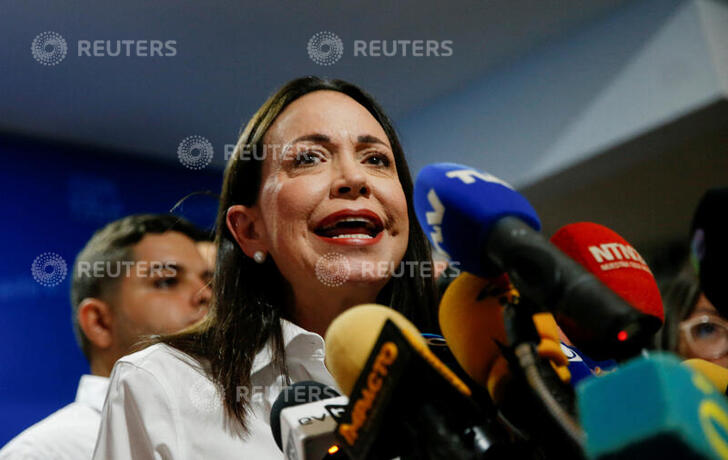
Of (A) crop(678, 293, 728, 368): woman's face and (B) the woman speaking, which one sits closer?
(B) the woman speaking

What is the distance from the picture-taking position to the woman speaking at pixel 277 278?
88cm

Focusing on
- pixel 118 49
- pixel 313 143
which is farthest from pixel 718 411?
pixel 118 49

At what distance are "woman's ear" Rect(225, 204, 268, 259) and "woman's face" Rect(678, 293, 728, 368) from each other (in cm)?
133

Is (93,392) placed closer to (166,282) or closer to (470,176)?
(166,282)

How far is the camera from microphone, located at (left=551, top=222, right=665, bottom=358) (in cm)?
61

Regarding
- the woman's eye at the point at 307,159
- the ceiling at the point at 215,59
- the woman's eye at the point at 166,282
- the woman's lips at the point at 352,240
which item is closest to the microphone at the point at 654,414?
the woman's lips at the point at 352,240

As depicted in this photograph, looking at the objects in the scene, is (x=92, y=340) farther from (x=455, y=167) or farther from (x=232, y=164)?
(x=455, y=167)

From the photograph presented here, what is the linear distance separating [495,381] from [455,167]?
15 centimetres

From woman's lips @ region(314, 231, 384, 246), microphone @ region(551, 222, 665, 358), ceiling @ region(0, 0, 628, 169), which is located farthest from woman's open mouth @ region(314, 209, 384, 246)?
ceiling @ region(0, 0, 628, 169)

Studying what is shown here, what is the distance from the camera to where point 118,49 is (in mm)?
2533

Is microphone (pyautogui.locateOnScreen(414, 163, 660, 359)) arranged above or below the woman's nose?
below

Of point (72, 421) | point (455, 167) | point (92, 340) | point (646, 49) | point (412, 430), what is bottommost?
point (72, 421)

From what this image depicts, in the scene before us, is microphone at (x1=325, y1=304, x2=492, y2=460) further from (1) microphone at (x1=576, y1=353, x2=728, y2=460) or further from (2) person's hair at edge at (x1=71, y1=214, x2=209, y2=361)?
(2) person's hair at edge at (x1=71, y1=214, x2=209, y2=361)

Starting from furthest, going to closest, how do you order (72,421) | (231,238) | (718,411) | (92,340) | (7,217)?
(7,217) → (92,340) → (72,421) → (231,238) → (718,411)
